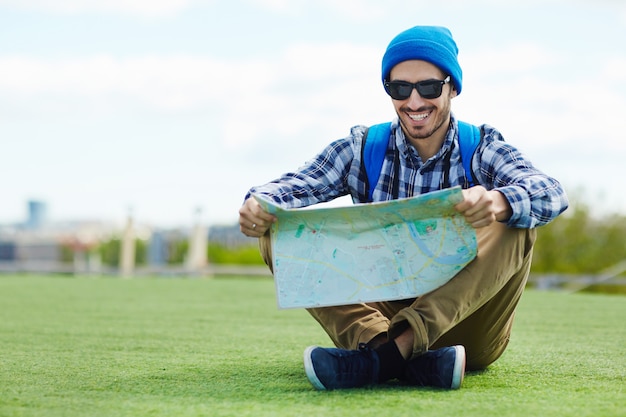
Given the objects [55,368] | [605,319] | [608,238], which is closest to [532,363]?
[55,368]

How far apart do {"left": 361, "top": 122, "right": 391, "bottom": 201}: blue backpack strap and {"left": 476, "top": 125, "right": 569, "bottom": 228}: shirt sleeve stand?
0.30m

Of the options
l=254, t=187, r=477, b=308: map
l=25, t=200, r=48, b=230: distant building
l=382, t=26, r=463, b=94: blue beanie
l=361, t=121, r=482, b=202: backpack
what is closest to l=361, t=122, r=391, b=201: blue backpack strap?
l=361, t=121, r=482, b=202: backpack

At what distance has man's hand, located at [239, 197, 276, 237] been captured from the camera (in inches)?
90.8

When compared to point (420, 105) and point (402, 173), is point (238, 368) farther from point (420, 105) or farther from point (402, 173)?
point (420, 105)

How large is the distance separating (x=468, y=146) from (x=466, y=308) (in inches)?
22.6

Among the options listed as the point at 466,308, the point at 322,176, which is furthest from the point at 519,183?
the point at 322,176

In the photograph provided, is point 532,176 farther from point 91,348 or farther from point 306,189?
point 91,348

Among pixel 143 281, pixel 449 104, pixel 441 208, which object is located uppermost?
pixel 449 104

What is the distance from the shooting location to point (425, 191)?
2.63m

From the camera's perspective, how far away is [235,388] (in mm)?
2314

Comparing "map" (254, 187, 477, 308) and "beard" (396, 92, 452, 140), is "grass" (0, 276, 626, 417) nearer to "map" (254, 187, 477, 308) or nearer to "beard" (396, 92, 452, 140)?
"map" (254, 187, 477, 308)

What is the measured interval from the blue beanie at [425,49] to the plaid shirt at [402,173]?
0.19 meters

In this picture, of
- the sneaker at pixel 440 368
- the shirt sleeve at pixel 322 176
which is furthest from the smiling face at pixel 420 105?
the sneaker at pixel 440 368

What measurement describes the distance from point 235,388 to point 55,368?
2.43 ft
